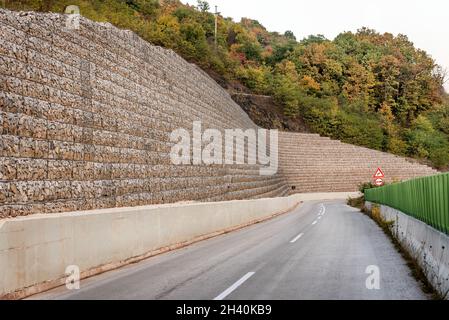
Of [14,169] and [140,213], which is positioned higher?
[14,169]

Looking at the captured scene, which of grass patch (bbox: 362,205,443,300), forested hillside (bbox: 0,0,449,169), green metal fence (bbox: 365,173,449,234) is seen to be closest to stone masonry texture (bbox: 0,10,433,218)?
grass patch (bbox: 362,205,443,300)

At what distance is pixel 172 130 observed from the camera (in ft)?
71.6

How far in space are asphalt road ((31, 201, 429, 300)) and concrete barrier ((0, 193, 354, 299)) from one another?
1.13 ft

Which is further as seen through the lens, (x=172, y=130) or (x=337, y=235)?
(x=172, y=130)

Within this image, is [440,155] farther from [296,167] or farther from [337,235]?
[337,235]

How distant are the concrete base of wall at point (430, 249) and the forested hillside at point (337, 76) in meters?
55.3

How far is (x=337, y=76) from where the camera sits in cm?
11219

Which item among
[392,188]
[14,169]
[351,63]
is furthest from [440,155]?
[14,169]

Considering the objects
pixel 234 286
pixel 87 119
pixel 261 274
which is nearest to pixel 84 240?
pixel 234 286

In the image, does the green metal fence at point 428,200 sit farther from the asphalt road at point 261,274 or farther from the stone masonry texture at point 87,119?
the stone masonry texture at point 87,119

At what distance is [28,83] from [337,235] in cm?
1209

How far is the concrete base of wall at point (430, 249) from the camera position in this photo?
7633 mm

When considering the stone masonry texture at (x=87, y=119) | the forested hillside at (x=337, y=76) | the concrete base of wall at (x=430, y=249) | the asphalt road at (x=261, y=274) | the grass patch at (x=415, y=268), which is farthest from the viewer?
the forested hillside at (x=337, y=76)

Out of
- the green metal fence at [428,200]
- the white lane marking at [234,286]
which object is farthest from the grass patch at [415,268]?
the white lane marking at [234,286]
